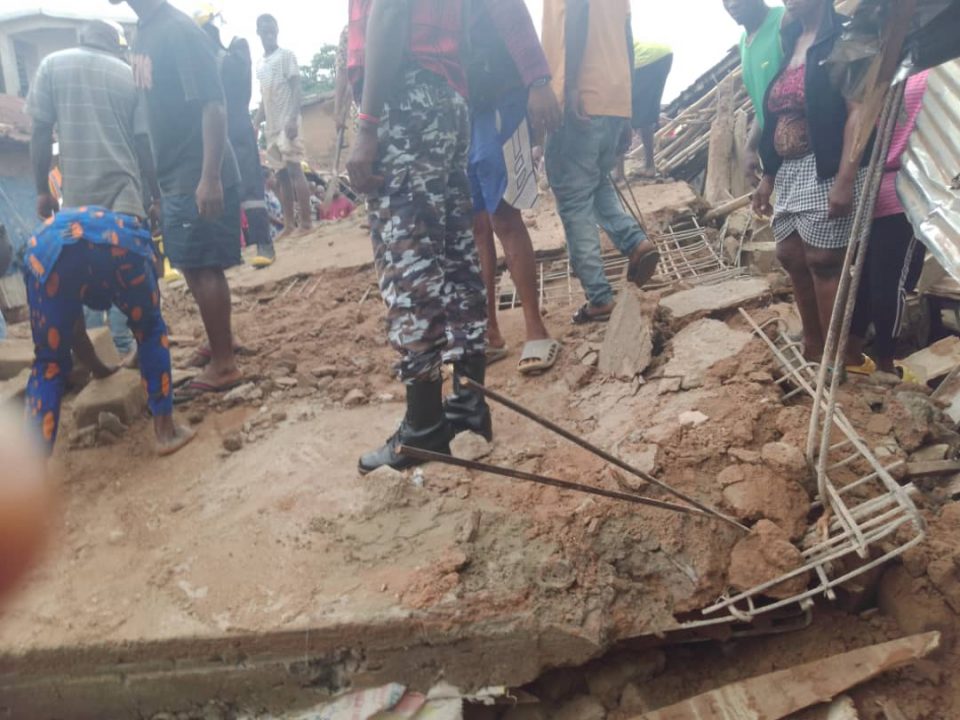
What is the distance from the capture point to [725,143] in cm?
669

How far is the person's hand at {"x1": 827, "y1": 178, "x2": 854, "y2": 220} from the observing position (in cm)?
221

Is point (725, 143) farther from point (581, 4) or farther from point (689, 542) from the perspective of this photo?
point (689, 542)

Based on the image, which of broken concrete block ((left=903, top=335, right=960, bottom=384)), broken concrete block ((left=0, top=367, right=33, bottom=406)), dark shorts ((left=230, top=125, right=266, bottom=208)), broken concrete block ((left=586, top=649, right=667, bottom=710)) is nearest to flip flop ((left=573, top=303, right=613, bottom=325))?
broken concrete block ((left=903, top=335, right=960, bottom=384))

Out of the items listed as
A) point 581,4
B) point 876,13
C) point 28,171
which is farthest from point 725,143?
point 28,171

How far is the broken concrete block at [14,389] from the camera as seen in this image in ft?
9.68

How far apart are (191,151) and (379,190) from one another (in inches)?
55.2

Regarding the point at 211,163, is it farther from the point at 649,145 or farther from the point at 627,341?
the point at 649,145

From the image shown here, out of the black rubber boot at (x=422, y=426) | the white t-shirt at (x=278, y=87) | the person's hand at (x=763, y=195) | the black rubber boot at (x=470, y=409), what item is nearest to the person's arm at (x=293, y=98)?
the white t-shirt at (x=278, y=87)

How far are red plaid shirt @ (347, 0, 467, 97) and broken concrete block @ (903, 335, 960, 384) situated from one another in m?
2.32

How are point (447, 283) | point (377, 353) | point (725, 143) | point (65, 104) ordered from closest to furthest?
1. point (447, 283)
2. point (65, 104)
3. point (377, 353)
4. point (725, 143)

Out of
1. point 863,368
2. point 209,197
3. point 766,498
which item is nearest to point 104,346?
point 209,197

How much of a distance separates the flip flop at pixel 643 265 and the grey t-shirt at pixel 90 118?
7.57 ft

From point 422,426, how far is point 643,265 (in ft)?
5.29

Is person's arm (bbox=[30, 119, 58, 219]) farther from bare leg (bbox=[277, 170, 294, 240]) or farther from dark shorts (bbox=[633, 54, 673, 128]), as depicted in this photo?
dark shorts (bbox=[633, 54, 673, 128])
